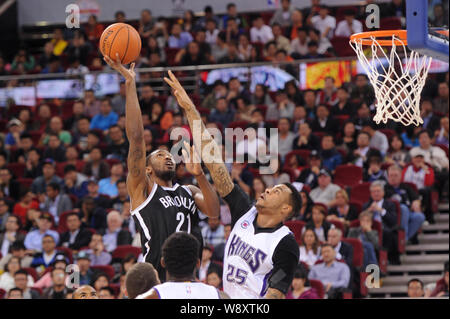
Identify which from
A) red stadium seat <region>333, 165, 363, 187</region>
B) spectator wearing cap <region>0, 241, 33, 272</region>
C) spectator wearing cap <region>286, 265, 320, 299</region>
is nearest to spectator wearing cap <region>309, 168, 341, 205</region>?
red stadium seat <region>333, 165, 363, 187</region>

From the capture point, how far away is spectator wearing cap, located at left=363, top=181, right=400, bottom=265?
1016 cm

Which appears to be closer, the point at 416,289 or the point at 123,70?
the point at 123,70

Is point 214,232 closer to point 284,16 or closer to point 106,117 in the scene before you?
point 106,117

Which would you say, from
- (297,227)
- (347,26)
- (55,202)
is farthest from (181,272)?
(347,26)

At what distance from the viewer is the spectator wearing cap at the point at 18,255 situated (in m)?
11.0

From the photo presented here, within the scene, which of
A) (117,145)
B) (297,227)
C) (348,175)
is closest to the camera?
(297,227)

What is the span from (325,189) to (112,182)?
2.98 m

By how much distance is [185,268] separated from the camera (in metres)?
4.48

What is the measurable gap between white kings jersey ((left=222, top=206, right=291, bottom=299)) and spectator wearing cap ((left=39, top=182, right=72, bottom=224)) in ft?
21.6

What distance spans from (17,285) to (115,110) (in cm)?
430

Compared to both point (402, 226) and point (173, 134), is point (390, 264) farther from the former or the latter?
point (173, 134)

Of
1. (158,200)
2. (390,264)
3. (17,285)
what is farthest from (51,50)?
(158,200)

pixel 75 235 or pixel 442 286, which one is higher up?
pixel 75 235

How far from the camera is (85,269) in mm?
10000
